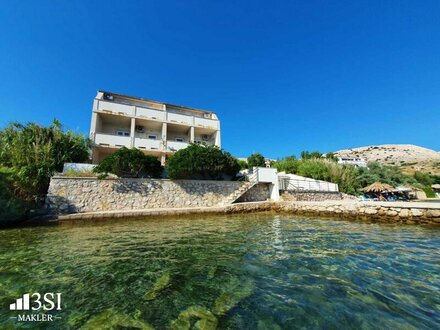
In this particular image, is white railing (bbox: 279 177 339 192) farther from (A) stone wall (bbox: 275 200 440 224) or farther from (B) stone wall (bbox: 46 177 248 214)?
(B) stone wall (bbox: 46 177 248 214)

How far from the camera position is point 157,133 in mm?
23266

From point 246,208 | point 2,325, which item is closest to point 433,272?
point 2,325

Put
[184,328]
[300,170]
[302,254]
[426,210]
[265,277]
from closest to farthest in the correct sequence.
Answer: [184,328]
[265,277]
[302,254]
[426,210]
[300,170]

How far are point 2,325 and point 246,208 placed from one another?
45.3ft

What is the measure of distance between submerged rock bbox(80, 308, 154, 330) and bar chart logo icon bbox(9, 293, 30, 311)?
3.86 feet

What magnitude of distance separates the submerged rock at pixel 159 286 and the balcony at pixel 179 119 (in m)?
20.3

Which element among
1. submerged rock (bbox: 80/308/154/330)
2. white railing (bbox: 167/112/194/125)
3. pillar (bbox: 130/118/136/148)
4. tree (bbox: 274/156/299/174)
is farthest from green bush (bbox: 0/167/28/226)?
tree (bbox: 274/156/299/174)

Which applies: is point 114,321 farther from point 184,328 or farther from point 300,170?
point 300,170

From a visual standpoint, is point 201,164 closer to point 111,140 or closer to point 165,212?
point 165,212

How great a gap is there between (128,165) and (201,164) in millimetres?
5516

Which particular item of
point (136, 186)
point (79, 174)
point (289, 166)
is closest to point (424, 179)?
point (289, 166)

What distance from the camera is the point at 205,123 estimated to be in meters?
23.8

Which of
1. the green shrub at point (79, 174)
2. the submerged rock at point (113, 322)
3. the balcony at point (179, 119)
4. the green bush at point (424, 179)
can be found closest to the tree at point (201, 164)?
the green shrub at point (79, 174)

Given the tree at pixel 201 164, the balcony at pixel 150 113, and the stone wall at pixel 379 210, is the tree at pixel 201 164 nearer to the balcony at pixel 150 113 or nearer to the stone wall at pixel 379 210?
the stone wall at pixel 379 210
